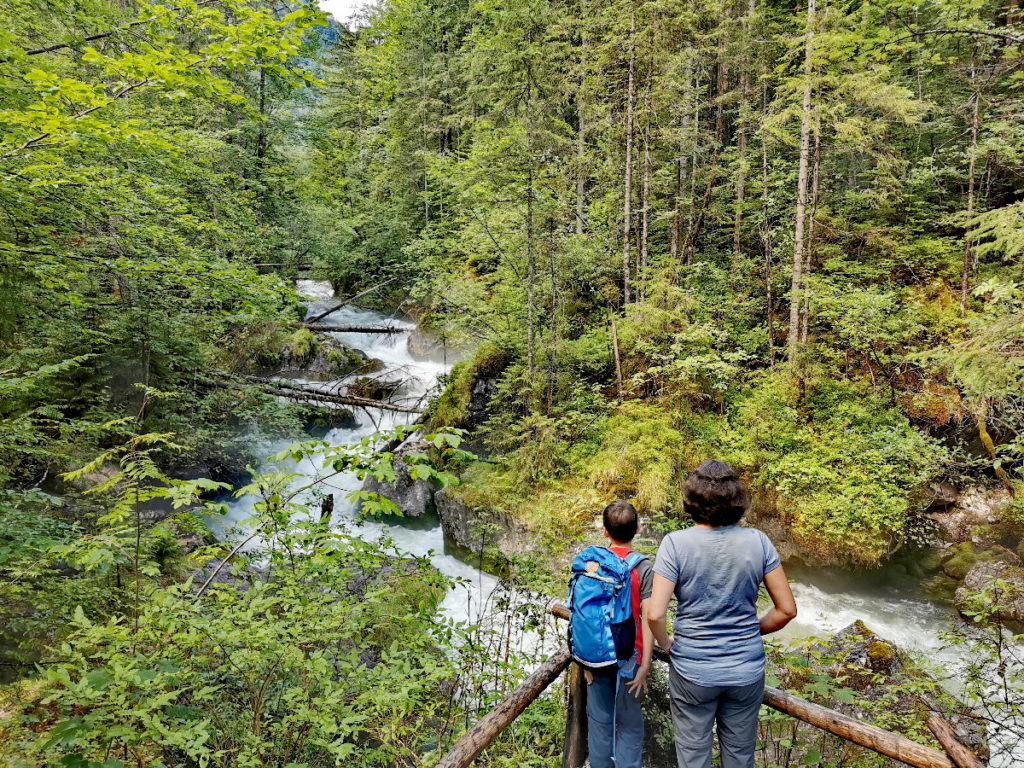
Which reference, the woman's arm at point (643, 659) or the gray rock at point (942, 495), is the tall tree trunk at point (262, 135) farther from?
the gray rock at point (942, 495)

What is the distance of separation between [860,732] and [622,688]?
1395 mm

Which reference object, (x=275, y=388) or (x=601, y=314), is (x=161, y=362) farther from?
(x=601, y=314)

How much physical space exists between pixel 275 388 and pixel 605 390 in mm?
9254

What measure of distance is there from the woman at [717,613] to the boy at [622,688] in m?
0.24

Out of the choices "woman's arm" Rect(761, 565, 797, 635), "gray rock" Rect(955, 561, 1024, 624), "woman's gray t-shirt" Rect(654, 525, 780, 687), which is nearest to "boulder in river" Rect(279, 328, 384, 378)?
"woman's gray t-shirt" Rect(654, 525, 780, 687)

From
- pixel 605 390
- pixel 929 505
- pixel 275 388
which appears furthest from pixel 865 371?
pixel 275 388

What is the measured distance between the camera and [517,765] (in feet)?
11.8

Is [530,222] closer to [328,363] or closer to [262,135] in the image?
[328,363]

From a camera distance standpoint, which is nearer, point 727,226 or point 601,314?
point 601,314

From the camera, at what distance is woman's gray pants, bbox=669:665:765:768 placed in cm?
268

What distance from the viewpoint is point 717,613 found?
2.64m

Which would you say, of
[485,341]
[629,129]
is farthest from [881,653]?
[629,129]

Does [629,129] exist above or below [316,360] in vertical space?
above

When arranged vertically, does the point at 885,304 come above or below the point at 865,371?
above
